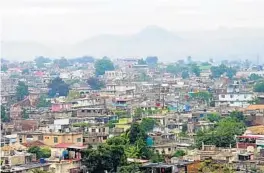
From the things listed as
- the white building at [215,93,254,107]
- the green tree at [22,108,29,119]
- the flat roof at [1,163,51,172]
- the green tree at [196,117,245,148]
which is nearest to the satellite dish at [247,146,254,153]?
the green tree at [196,117,245,148]

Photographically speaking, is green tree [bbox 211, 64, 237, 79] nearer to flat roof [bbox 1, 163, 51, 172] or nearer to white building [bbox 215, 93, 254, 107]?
white building [bbox 215, 93, 254, 107]

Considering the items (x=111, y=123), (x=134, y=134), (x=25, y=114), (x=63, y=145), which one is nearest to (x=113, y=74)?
(x=25, y=114)

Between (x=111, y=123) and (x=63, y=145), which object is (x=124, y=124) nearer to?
(x=111, y=123)

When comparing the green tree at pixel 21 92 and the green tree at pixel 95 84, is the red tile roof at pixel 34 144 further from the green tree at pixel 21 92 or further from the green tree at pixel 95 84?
the green tree at pixel 95 84

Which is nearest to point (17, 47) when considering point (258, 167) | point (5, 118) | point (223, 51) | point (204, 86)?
point (223, 51)

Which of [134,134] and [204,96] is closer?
[134,134]

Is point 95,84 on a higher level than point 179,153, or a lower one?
higher

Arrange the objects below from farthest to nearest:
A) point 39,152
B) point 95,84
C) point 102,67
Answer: point 102,67 → point 95,84 → point 39,152
